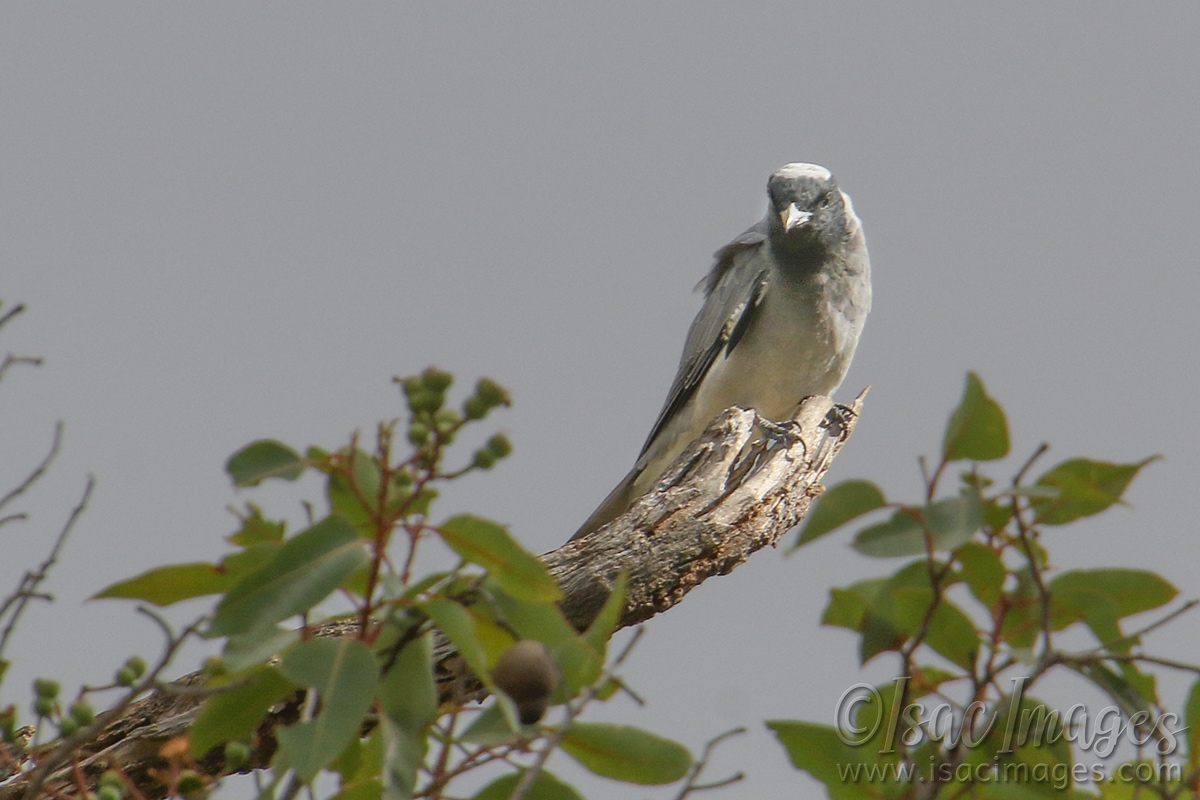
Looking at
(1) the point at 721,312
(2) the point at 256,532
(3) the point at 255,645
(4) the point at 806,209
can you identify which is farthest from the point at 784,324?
(3) the point at 255,645

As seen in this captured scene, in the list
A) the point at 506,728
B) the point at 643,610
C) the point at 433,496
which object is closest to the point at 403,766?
the point at 506,728

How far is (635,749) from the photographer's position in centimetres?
200

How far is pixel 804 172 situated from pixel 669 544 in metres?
3.13

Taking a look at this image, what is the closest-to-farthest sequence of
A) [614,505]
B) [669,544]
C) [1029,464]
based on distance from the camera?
1. [1029,464]
2. [669,544]
3. [614,505]

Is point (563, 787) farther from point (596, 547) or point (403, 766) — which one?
point (596, 547)

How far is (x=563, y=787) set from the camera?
2.02 metres

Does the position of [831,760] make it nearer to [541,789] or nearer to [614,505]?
[541,789]

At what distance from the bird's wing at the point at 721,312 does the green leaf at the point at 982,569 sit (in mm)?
4784

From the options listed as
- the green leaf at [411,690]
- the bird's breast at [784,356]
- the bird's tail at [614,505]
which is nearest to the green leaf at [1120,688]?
the green leaf at [411,690]

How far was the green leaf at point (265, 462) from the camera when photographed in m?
1.94

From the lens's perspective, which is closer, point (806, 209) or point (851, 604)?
point (851, 604)

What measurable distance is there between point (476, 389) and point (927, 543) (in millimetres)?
735

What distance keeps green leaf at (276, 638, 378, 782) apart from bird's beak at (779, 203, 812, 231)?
15.8 ft

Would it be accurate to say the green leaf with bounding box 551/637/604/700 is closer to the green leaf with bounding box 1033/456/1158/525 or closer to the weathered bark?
the green leaf with bounding box 1033/456/1158/525
